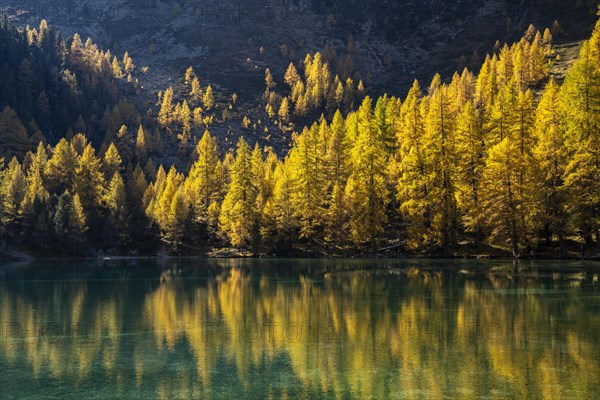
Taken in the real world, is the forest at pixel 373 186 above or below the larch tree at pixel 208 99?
below

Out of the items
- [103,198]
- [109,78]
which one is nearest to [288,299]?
[103,198]

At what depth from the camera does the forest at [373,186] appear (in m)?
51.6

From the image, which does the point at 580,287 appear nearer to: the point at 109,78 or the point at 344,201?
the point at 344,201

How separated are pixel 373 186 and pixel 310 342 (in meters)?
49.8

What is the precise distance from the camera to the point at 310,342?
16766 mm

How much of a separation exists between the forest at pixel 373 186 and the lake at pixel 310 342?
20772 mm

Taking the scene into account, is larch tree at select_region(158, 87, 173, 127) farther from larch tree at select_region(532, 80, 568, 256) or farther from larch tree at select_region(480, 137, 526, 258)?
larch tree at select_region(532, 80, 568, 256)

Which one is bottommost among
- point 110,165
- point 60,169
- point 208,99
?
point 60,169

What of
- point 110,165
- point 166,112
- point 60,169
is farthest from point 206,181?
point 166,112

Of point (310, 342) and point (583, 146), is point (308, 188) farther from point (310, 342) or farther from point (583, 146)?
point (310, 342)

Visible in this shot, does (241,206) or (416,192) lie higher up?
(416,192)

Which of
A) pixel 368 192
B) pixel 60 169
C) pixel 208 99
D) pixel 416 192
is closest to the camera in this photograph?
pixel 416 192

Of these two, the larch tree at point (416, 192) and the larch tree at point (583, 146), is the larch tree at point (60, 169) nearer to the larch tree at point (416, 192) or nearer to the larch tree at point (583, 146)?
the larch tree at point (416, 192)

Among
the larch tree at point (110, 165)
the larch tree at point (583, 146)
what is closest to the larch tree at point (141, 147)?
the larch tree at point (110, 165)
